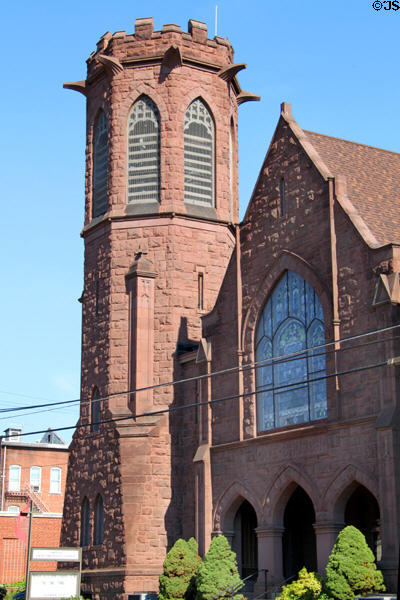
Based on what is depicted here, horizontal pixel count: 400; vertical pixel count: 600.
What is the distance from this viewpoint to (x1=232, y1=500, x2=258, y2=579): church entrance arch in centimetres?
3200

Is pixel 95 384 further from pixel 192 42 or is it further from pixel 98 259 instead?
pixel 192 42

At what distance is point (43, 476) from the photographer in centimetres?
6894

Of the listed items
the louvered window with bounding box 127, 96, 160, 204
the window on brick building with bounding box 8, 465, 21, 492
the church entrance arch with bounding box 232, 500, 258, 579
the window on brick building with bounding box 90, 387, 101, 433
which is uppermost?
the louvered window with bounding box 127, 96, 160, 204

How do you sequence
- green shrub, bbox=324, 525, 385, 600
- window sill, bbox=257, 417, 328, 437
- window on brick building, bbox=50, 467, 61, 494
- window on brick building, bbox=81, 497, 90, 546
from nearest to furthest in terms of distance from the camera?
1. green shrub, bbox=324, 525, 385, 600
2. window sill, bbox=257, 417, 328, 437
3. window on brick building, bbox=81, 497, 90, 546
4. window on brick building, bbox=50, 467, 61, 494

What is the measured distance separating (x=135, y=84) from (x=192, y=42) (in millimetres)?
2713

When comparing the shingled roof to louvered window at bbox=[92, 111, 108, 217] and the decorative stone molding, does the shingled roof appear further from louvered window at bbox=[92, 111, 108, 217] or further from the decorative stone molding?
louvered window at bbox=[92, 111, 108, 217]

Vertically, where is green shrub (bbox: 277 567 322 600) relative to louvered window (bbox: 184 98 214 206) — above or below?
below

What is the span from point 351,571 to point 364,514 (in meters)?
4.81

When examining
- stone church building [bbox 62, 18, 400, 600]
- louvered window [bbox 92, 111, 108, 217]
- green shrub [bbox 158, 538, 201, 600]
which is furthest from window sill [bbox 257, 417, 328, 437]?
louvered window [bbox 92, 111, 108, 217]

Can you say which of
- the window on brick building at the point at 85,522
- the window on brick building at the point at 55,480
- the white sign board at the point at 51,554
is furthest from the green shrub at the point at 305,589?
the window on brick building at the point at 55,480

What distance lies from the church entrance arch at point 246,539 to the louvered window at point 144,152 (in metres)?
11.6

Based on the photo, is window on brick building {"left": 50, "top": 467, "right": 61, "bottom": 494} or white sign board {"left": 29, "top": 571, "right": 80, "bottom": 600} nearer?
white sign board {"left": 29, "top": 571, "right": 80, "bottom": 600}

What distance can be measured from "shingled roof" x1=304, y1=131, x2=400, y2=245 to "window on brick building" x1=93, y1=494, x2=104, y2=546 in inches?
542

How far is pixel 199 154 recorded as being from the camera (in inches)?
1479
